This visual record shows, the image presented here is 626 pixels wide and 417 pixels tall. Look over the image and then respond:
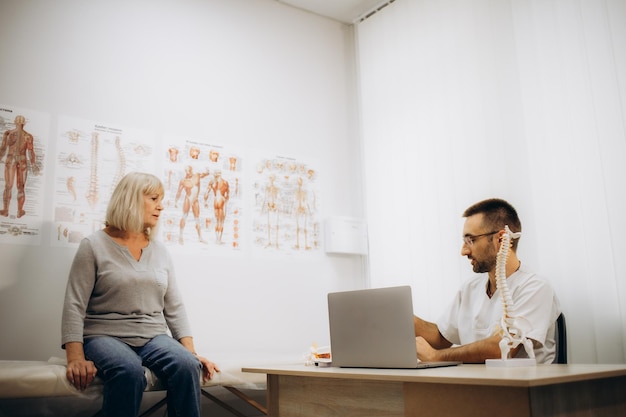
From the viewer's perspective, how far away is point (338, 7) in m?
4.05

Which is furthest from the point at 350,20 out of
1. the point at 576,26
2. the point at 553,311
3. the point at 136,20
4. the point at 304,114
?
the point at 553,311

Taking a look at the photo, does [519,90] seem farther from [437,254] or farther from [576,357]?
[576,357]

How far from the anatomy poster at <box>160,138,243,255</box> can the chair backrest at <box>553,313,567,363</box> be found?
1.91 m

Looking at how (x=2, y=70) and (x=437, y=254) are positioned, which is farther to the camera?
(x=437, y=254)

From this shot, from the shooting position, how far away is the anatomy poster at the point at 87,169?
9.38 ft

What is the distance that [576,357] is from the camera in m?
2.48

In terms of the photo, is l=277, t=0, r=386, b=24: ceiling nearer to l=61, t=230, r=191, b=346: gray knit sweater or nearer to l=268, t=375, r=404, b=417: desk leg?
l=61, t=230, r=191, b=346: gray knit sweater

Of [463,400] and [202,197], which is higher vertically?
[202,197]

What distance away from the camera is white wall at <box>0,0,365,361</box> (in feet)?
9.21

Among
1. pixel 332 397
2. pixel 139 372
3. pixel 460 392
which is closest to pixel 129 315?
pixel 139 372

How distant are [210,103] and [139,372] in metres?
1.85

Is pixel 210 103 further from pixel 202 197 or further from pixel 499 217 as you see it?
pixel 499 217

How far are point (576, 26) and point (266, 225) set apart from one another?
204cm

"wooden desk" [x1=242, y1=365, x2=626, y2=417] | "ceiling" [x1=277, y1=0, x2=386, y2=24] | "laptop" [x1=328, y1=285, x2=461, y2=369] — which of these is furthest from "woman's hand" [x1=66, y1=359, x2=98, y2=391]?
"ceiling" [x1=277, y1=0, x2=386, y2=24]
